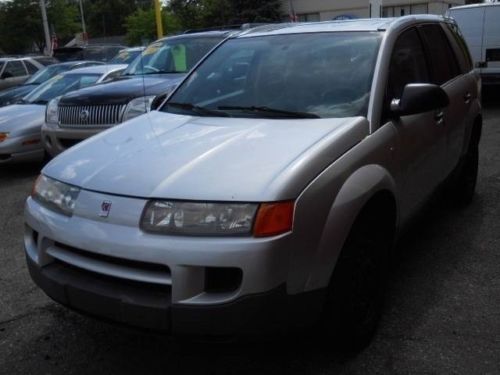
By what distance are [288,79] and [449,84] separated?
1574 millimetres

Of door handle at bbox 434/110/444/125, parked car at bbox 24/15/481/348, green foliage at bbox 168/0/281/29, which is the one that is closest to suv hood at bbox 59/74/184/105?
parked car at bbox 24/15/481/348

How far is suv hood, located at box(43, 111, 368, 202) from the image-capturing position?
257 centimetres

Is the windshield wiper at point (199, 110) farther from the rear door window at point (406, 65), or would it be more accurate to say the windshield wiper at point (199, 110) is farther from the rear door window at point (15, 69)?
the rear door window at point (15, 69)

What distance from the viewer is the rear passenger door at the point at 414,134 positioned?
3512mm

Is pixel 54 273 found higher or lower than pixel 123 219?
lower

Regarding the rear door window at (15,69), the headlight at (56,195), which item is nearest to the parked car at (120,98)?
the headlight at (56,195)

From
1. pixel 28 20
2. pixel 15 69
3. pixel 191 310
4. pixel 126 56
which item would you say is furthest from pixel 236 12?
pixel 191 310

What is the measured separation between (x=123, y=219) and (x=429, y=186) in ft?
7.62

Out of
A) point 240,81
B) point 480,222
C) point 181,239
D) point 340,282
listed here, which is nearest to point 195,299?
point 181,239

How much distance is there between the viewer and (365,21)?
4102 millimetres

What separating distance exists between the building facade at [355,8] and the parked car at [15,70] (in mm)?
19639

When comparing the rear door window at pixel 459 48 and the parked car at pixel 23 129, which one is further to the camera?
the parked car at pixel 23 129

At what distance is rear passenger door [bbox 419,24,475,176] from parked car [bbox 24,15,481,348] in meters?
0.33

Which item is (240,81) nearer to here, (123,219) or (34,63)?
(123,219)
